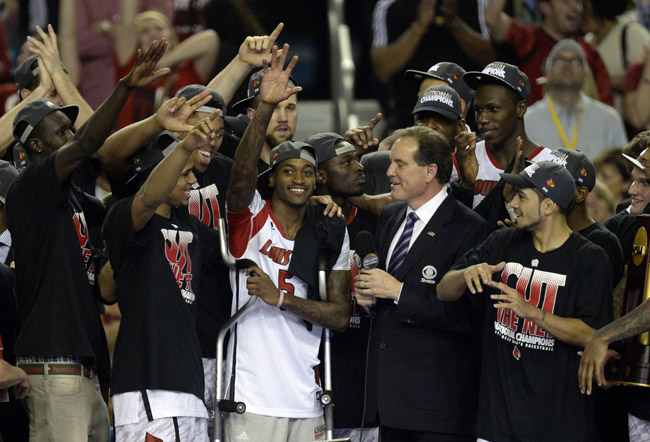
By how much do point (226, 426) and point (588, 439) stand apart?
1.89m

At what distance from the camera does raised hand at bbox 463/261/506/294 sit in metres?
5.82

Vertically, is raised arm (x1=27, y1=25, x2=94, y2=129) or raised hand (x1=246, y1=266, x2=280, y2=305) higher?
A: raised arm (x1=27, y1=25, x2=94, y2=129)

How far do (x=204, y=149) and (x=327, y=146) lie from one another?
0.73m

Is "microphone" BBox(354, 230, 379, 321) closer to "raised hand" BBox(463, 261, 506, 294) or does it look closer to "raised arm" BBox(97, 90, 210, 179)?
"raised hand" BBox(463, 261, 506, 294)

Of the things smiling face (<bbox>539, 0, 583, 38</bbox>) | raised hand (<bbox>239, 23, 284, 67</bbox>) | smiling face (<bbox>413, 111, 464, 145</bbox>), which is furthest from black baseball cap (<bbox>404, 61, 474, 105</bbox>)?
smiling face (<bbox>539, 0, 583, 38</bbox>)

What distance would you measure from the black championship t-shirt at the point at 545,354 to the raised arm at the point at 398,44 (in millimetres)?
3987

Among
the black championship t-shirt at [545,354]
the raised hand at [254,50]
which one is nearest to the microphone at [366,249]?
the black championship t-shirt at [545,354]

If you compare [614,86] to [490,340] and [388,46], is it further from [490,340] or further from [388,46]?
[490,340]

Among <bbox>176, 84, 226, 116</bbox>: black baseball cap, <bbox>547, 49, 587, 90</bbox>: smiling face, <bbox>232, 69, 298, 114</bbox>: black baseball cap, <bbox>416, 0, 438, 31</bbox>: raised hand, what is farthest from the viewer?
<bbox>547, 49, 587, 90</bbox>: smiling face

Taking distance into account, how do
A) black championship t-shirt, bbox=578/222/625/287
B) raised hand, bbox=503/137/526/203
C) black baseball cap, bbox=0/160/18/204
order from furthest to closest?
1. black baseball cap, bbox=0/160/18/204
2. raised hand, bbox=503/137/526/203
3. black championship t-shirt, bbox=578/222/625/287

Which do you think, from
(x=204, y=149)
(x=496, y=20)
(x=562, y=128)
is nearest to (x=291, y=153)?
(x=204, y=149)

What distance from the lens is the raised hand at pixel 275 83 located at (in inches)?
245

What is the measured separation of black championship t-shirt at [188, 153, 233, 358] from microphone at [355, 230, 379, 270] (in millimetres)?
882

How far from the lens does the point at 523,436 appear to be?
19.3 ft
